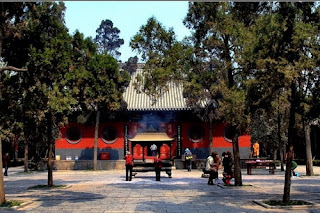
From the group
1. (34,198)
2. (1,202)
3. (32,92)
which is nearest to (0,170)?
(1,202)

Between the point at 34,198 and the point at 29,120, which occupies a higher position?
the point at 29,120

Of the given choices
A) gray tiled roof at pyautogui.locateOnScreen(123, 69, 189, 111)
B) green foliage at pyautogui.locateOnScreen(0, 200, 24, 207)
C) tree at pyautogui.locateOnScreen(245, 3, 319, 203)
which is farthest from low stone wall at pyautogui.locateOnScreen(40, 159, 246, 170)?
tree at pyautogui.locateOnScreen(245, 3, 319, 203)

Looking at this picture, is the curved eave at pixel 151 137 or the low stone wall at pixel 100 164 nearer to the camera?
the curved eave at pixel 151 137

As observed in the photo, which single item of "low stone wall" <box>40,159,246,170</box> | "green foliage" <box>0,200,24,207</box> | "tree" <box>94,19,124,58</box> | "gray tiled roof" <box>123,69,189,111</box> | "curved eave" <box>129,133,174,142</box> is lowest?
"green foliage" <box>0,200,24,207</box>

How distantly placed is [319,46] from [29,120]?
1045 centimetres

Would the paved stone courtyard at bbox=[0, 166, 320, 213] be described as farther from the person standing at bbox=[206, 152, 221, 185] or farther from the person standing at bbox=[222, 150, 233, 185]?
the person standing at bbox=[206, 152, 221, 185]

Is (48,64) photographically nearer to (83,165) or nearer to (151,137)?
(151,137)

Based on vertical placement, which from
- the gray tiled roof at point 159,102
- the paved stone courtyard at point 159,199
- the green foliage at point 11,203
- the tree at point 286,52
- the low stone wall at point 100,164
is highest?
the gray tiled roof at point 159,102

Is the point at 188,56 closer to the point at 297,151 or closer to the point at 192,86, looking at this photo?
the point at 192,86

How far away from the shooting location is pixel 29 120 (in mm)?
15094

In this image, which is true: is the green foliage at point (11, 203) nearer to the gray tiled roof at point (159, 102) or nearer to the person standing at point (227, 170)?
the person standing at point (227, 170)

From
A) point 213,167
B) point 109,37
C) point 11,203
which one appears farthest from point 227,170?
point 109,37

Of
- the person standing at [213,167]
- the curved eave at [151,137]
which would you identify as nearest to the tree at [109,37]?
the curved eave at [151,137]

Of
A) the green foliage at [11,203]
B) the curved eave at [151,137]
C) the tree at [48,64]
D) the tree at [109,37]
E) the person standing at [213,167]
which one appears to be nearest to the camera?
the green foliage at [11,203]
